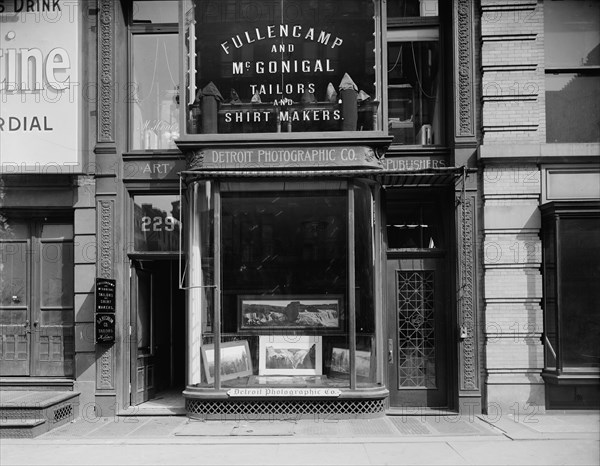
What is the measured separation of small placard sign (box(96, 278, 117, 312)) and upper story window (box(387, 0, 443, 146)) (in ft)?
18.2

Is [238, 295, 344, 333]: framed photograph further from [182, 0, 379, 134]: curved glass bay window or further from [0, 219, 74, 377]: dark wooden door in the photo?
[0, 219, 74, 377]: dark wooden door

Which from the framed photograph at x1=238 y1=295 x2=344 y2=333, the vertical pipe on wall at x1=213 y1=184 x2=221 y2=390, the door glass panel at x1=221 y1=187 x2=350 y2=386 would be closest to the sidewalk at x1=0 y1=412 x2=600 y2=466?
the vertical pipe on wall at x1=213 y1=184 x2=221 y2=390

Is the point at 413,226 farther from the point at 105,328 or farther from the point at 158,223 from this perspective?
the point at 105,328

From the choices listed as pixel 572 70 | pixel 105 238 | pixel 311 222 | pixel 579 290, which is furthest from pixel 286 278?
pixel 572 70

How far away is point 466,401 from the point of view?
12.1 meters

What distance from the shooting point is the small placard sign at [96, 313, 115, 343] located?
Answer: 12261 millimetres

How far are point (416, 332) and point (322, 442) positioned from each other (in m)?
3.18

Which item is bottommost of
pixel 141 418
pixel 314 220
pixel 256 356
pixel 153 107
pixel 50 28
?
pixel 141 418

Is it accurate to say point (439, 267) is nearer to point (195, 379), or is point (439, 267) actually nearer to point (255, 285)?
point (255, 285)

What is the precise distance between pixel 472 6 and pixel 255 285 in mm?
6068

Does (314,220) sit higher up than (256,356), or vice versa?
(314,220)

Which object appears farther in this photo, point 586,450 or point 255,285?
point 255,285

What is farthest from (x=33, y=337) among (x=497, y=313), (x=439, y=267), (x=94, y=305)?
(x=497, y=313)

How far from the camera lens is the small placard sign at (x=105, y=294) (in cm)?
1226
